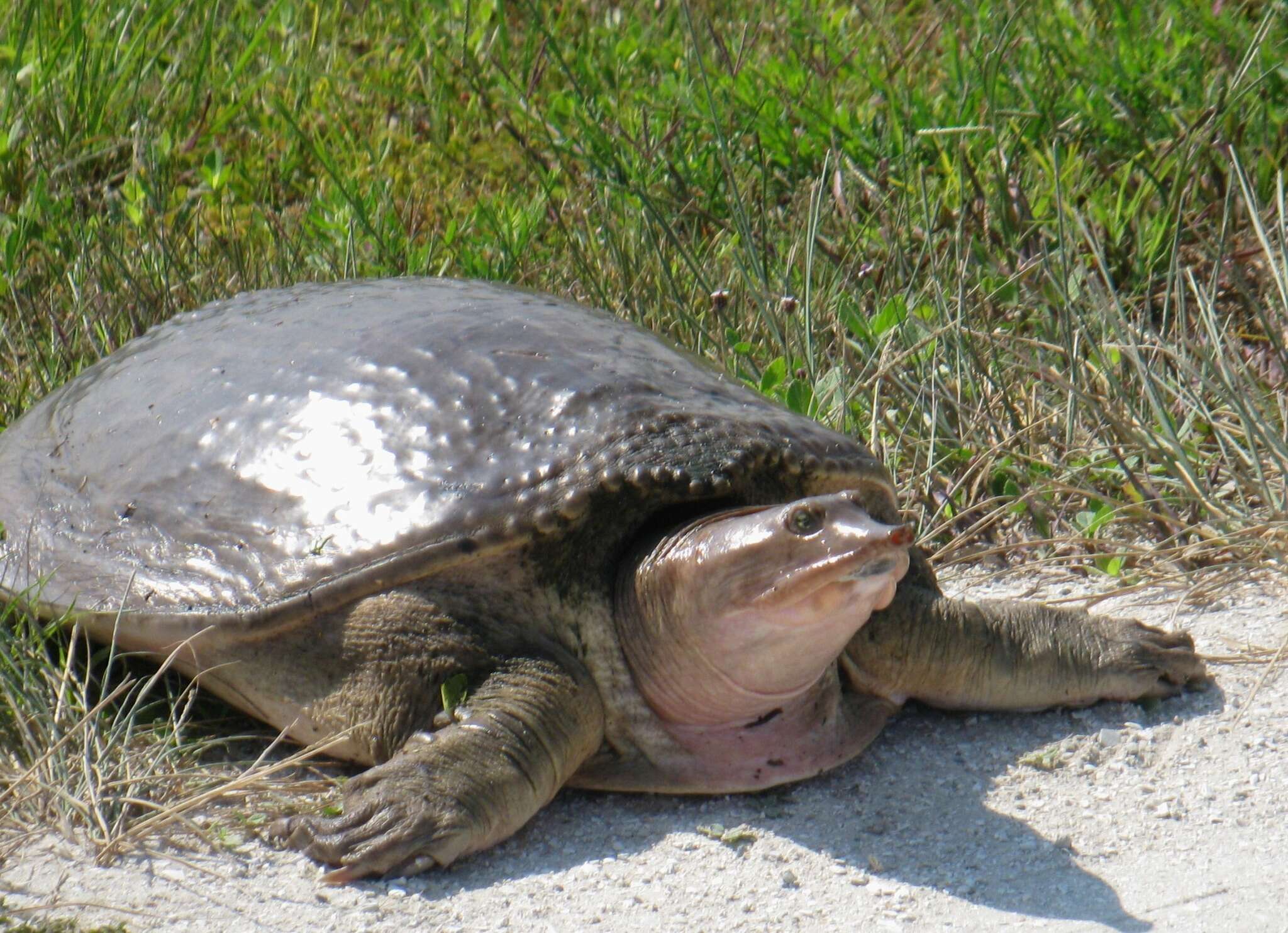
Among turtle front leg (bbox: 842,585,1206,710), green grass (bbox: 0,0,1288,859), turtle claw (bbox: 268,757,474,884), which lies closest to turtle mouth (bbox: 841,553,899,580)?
turtle front leg (bbox: 842,585,1206,710)

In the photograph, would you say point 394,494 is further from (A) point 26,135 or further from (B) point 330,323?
(A) point 26,135

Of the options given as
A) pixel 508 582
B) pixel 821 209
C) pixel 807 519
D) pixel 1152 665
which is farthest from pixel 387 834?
pixel 821 209

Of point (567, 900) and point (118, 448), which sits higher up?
point (118, 448)

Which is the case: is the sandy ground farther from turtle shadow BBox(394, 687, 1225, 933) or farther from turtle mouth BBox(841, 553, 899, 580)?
turtle mouth BBox(841, 553, 899, 580)

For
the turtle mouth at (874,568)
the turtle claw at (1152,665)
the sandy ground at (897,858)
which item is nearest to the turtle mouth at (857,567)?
the turtle mouth at (874,568)

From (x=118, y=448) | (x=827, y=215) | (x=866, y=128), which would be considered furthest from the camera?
(x=866, y=128)

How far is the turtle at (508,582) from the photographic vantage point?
6.34 ft

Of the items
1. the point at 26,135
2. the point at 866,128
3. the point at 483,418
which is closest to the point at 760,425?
the point at 483,418

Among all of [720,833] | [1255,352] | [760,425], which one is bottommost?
[720,833]

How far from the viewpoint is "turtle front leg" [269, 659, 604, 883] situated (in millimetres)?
1841

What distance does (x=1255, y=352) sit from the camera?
3320 mm

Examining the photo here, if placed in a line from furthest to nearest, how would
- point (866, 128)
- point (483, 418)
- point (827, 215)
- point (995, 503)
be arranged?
point (866, 128)
point (827, 215)
point (995, 503)
point (483, 418)

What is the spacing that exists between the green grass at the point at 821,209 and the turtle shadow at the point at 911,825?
50 cm

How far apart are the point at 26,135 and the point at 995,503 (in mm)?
2668
